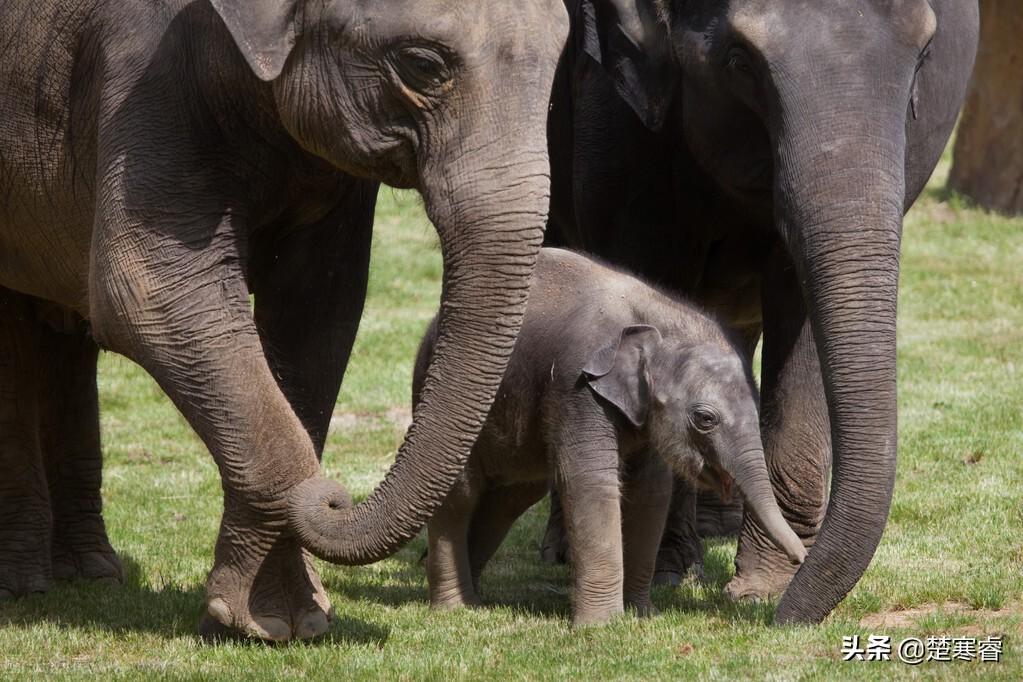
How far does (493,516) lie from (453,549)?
1.16 feet

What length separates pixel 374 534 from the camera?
5223mm

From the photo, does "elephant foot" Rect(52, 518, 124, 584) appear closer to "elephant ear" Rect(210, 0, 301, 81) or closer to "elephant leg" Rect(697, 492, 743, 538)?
"elephant leg" Rect(697, 492, 743, 538)

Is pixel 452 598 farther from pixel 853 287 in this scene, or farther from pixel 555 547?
pixel 853 287

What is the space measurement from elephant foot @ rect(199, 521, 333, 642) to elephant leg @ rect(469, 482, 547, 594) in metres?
1.18

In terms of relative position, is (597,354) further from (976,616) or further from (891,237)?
(976,616)

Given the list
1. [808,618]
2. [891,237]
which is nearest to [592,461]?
[808,618]

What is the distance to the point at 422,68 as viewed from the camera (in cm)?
500

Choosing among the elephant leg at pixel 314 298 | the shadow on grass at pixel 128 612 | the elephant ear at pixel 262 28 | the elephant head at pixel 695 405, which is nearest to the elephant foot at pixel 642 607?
the elephant head at pixel 695 405

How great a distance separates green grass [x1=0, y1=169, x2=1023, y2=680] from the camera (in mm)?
5707

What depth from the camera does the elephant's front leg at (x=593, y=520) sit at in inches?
246

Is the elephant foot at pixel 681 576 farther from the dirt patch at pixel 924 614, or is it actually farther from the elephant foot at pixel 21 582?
the elephant foot at pixel 21 582

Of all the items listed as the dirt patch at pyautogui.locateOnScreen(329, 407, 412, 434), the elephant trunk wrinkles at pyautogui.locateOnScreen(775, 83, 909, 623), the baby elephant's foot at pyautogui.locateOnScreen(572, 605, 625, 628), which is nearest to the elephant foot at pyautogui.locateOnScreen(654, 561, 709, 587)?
the baby elephant's foot at pyautogui.locateOnScreen(572, 605, 625, 628)

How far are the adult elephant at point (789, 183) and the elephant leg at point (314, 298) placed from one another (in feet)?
4.20

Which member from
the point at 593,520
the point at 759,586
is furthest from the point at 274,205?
the point at 759,586
